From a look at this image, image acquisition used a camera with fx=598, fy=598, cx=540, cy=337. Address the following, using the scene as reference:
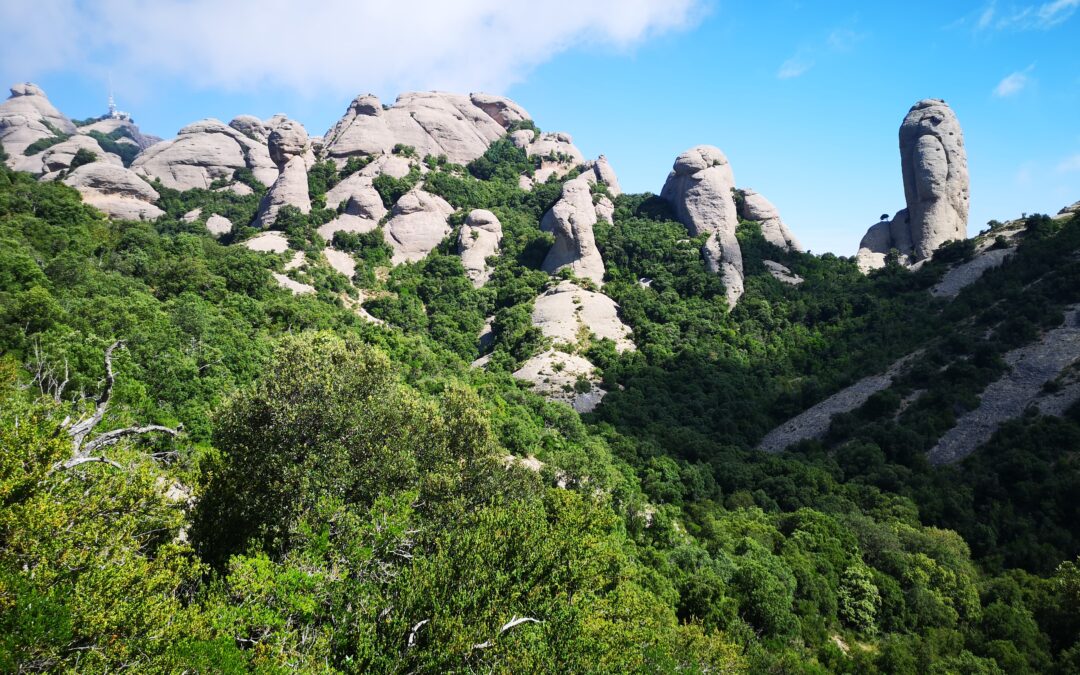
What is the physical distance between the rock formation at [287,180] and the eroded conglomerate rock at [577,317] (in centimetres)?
3587

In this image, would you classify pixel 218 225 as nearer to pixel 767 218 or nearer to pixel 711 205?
pixel 711 205

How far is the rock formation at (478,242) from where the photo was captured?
81.7 meters

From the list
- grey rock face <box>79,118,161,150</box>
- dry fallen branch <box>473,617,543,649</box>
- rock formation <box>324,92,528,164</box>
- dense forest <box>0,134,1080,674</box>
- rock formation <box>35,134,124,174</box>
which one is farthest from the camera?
grey rock face <box>79,118,161,150</box>

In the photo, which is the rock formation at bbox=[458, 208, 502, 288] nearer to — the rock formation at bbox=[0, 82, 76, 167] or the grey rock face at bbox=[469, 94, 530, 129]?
the grey rock face at bbox=[469, 94, 530, 129]

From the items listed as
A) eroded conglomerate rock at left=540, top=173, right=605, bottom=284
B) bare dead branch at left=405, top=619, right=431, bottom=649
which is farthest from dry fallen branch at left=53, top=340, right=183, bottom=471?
eroded conglomerate rock at left=540, top=173, right=605, bottom=284

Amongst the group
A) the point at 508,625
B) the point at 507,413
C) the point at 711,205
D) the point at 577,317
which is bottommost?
the point at 508,625

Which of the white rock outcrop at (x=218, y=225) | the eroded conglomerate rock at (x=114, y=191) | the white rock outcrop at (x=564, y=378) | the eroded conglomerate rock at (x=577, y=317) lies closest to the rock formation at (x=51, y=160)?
the eroded conglomerate rock at (x=114, y=191)

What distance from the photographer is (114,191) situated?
75.9 m

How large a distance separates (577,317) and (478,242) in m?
20.9

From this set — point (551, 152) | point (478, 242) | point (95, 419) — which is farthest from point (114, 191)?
point (95, 419)

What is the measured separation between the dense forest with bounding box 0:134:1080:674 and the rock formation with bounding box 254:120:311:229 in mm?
3094

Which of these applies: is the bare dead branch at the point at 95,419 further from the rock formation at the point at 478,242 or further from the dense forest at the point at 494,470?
the rock formation at the point at 478,242

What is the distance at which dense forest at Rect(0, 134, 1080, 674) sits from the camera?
1369 centimetres

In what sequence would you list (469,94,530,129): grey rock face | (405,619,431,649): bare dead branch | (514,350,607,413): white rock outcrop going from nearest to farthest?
(405,619,431,649): bare dead branch
(514,350,607,413): white rock outcrop
(469,94,530,129): grey rock face
